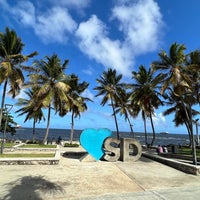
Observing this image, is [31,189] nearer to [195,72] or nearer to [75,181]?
[75,181]

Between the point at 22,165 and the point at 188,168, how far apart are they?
9169 millimetres

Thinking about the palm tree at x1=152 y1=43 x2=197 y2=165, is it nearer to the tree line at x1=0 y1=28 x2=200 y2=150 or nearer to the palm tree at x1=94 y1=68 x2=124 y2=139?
the tree line at x1=0 y1=28 x2=200 y2=150

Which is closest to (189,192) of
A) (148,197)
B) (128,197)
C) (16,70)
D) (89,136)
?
(148,197)

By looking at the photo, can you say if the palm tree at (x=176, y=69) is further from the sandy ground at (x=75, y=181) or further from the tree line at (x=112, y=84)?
the sandy ground at (x=75, y=181)

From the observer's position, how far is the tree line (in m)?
15.4

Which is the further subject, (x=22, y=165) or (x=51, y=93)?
(x=51, y=93)

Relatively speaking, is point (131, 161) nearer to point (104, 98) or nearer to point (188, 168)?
point (188, 168)

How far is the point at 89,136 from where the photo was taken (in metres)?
13.5

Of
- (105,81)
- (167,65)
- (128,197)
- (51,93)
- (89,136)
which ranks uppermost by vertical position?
(105,81)

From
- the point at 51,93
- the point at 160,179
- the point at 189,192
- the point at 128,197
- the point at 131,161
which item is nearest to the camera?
the point at 128,197

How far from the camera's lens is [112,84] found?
26.6 m

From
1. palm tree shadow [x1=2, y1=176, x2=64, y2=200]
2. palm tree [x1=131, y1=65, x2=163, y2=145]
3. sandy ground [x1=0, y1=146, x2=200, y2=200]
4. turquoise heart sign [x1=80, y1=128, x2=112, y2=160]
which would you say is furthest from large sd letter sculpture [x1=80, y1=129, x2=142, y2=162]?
palm tree [x1=131, y1=65, x2=163, y2=145]

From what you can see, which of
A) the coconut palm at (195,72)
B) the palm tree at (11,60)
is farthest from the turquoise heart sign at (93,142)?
the coconut palm at (195,72)

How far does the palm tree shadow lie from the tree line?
30.1ft
